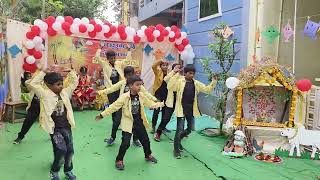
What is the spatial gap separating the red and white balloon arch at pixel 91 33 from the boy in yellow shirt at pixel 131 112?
169 inches

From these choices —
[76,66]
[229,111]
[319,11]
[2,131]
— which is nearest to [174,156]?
[229,111]

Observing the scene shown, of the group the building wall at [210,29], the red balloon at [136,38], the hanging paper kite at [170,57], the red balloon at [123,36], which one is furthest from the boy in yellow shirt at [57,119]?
the hanging paper kite at [170,57]

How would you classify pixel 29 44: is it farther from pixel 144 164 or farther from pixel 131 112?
pixel 144 164

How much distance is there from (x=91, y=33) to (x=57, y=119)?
511 cm

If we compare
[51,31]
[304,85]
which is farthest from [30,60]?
[304,85]

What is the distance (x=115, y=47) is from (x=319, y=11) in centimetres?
525

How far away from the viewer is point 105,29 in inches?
357

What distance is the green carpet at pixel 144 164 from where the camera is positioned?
472 cm

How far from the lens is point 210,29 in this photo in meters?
9.05

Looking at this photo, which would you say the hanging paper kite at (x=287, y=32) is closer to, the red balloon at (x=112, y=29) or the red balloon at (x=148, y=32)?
the red balloon at (x=148, y=32)

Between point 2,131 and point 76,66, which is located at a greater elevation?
point 76,66

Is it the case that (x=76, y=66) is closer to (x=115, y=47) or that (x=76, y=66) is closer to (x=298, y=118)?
(x=115, y=47)

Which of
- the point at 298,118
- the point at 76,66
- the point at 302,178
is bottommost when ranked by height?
the point at 302,178

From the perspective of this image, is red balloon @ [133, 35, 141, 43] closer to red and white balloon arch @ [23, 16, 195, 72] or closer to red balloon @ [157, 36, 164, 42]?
red and white balloon arch @ [23, 16, 195, 72]
